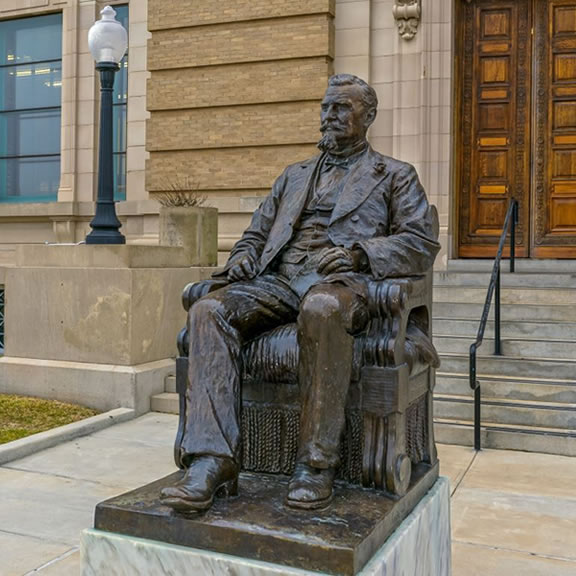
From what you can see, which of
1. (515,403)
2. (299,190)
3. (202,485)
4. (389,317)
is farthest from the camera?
(515,403)

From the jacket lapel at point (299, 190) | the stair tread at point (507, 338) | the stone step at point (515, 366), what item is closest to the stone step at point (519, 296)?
the stair tread at point (507, 338)

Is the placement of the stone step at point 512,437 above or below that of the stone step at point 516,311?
below

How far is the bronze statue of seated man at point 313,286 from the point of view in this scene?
3105 millimetres

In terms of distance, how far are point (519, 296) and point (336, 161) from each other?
18.3 feet

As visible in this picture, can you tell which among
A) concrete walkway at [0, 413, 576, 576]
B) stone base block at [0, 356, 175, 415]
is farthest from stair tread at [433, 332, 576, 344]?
stone base block at [0, 356, 175, 415]

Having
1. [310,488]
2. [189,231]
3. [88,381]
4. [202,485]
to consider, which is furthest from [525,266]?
[202,485]

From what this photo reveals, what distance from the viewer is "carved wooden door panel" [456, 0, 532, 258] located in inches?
431

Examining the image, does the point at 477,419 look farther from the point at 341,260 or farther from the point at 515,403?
the point at 341,260

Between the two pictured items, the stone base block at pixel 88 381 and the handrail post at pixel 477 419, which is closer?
the handrail post at pixel 477 419

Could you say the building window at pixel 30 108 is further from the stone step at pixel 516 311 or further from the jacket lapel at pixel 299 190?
the jacket lapel at pixel 299 190

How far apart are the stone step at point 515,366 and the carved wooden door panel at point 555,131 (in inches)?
150

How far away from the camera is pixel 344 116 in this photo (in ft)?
12.6

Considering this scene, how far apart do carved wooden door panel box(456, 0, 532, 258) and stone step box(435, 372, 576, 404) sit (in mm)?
4140

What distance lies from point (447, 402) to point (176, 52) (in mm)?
7644
